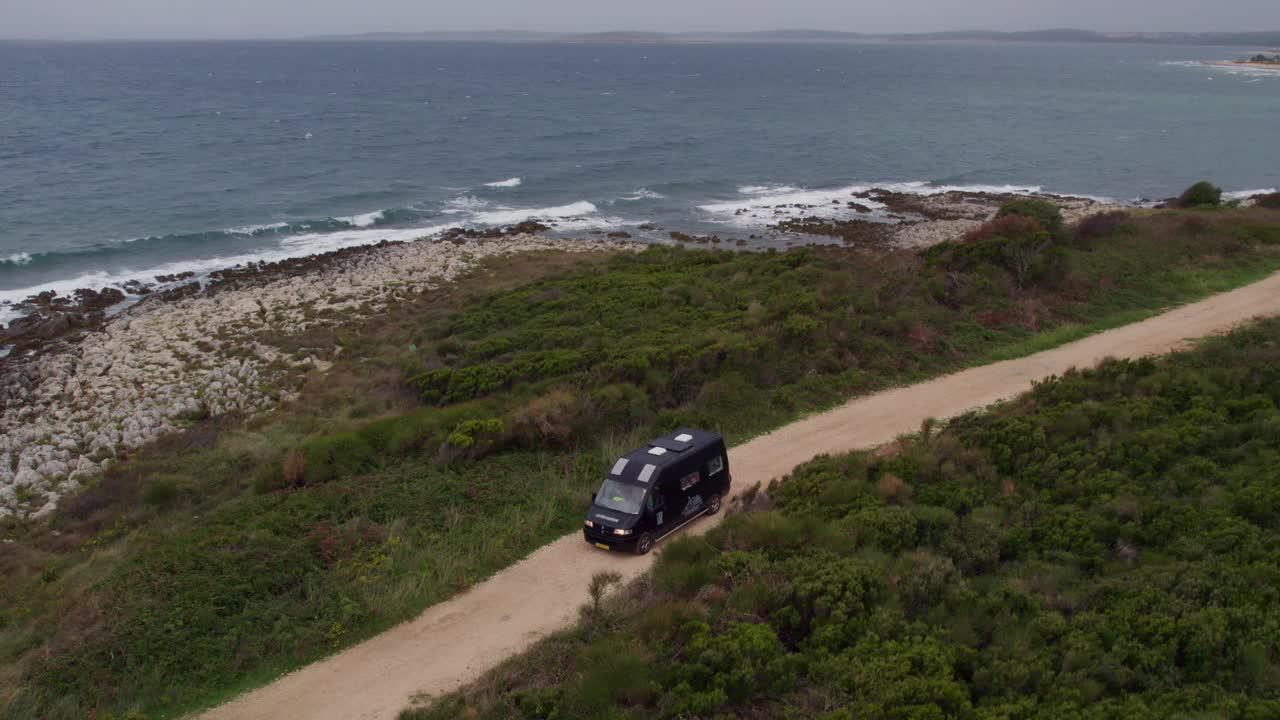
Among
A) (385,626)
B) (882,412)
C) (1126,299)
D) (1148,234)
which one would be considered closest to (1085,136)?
(1148,234)

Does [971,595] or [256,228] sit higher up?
[971,595]

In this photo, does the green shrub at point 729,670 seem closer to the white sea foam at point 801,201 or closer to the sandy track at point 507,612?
the sandy track at point 507,612

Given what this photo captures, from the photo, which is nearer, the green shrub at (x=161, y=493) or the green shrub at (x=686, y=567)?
the green shrub at (x=686, y=567)

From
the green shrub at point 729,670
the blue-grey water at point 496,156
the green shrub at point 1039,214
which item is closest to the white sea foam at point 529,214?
the blue-grey water at point 496,156

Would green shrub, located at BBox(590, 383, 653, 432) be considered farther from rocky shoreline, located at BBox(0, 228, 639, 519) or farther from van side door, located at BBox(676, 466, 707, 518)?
rocky shoreline, located at BBox(0, 228, 639, 519)

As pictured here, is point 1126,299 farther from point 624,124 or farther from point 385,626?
point 624,124

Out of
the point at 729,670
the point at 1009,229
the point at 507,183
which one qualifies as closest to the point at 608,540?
the point at 729,670

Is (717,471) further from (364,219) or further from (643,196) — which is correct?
(643,196)
